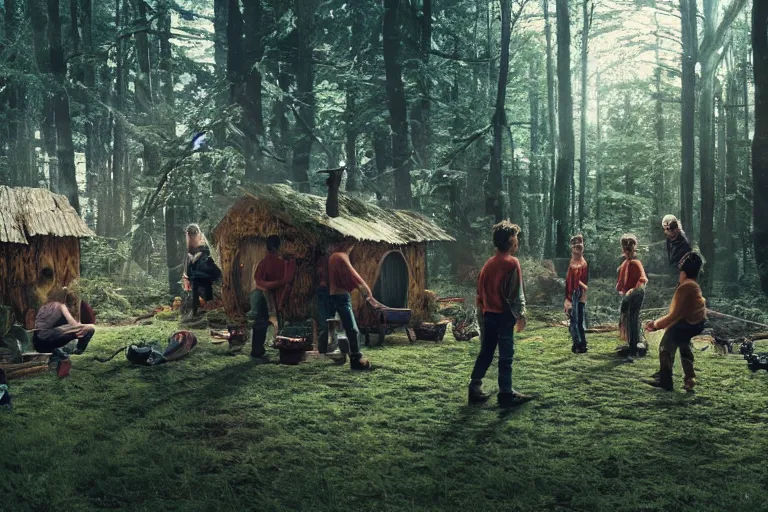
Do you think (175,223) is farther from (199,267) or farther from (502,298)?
(502,298)

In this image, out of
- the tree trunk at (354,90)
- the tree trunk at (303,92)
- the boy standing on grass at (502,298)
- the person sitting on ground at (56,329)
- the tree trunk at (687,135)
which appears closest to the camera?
the boy standing on grass at (502,298)

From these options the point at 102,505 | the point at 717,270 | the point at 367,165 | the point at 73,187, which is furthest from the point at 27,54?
the point at 717,270

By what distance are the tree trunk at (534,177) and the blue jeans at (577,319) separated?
20.3 meters

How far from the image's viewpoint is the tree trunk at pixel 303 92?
24.1 m

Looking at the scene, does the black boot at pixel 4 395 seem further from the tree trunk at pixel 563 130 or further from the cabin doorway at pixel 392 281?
the tree trunk at pixel 563 130

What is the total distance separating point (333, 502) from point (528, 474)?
159 centimetres

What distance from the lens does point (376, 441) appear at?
5902 mm

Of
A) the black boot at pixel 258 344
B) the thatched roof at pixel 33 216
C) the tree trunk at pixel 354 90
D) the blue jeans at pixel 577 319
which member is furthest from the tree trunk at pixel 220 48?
the blue jeans at pixel 577 319

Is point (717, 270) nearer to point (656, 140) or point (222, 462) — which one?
point (656, 140)

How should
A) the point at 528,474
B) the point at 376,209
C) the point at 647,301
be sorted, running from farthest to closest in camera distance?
the point at 647,301 → the point at 376,209 → the point at 528,474

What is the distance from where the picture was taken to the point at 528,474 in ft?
16.6

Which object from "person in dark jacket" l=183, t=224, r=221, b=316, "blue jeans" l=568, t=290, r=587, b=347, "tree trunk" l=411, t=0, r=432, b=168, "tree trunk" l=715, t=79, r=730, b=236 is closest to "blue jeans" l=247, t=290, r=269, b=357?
"person in dark jacket" l=183, t=224, r=221, b=316

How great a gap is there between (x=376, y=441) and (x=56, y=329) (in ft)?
17.2

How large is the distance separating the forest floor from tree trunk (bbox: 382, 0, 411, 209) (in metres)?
13.4
